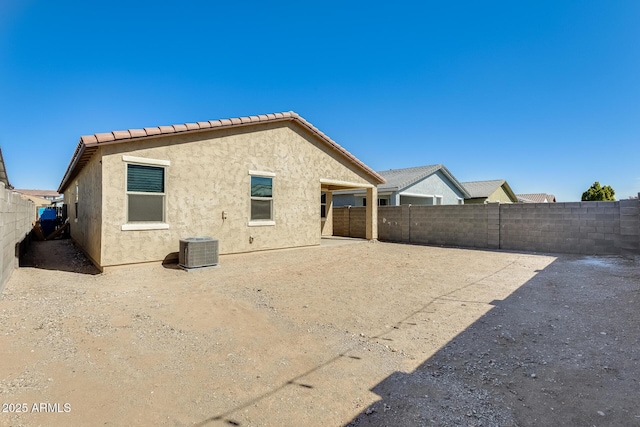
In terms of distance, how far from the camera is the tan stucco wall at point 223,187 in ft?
25.7

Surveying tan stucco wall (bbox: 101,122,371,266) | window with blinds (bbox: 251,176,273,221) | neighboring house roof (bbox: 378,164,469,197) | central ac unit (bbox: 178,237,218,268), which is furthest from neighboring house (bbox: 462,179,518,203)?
central ac unit (bbox: 178,237,218,268)

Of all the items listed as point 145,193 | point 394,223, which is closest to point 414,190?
point 394,223

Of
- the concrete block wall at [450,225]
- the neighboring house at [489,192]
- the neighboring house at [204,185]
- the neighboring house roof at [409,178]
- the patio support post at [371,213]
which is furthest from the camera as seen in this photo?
the neighboring house at [489,192]

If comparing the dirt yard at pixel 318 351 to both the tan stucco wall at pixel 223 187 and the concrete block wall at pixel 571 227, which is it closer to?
the tan stucco wall at pixel 223 187

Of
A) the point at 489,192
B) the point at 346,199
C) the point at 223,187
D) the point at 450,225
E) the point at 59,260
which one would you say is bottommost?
the point at 59,260

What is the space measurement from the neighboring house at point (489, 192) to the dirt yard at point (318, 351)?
2255 centimetres

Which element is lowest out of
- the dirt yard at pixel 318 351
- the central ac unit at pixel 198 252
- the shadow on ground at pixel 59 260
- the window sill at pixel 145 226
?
the dirt yard at pixel 318 351

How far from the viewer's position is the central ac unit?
810 cm

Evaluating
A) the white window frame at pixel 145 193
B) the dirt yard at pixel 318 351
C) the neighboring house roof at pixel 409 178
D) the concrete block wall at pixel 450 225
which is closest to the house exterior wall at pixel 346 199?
the neighboring house roof at pixel 409 178

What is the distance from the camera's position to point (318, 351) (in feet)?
12.6

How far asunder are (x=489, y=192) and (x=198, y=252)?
2727cm

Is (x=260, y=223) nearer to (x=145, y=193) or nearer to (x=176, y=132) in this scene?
(x=145, y=193)

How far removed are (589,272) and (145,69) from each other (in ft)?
53.6

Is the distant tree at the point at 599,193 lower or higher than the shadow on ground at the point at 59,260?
higher
